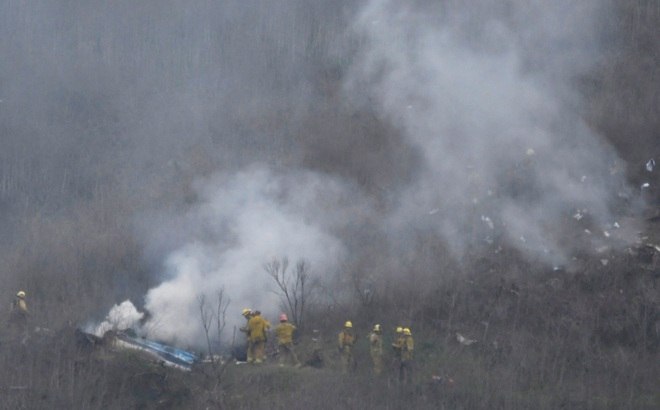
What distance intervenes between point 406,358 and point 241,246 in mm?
6650

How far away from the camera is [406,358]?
17125 mm

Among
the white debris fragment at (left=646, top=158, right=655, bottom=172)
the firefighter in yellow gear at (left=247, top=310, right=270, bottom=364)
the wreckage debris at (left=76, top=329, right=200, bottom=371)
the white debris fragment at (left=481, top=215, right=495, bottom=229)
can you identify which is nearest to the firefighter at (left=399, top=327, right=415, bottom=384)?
the firefighter in yellow gear at (left=247, top=310, right=270, bottom=364)

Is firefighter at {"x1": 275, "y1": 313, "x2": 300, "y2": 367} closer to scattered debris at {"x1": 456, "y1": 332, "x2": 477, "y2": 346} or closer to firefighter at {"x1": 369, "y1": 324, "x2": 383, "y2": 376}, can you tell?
firefighter at {"x1": 369, "y1": 324, "x2": 383, "y2": 376}

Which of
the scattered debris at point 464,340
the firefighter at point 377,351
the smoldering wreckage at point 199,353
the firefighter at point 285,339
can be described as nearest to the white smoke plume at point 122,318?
the smoldering wreckage at point 199,353

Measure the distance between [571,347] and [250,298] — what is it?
7.14m

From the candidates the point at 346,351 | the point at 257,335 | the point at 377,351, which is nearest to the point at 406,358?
the point at 377,351

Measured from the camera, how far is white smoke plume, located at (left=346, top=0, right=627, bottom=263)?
2370cm

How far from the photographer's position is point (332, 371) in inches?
687

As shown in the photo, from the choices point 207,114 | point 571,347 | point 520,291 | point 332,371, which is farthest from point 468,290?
point 207,114

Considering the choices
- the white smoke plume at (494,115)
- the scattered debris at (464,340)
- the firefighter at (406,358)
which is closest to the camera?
the firefighter at (406,358)

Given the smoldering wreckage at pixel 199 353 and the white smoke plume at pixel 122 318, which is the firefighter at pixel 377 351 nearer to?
the smoldering wreckage at pixel 199 353

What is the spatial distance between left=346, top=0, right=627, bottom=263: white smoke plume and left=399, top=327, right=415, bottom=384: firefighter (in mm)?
5900

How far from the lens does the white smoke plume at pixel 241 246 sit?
2045 centimetres

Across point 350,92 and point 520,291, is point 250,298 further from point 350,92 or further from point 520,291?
point 350,92
